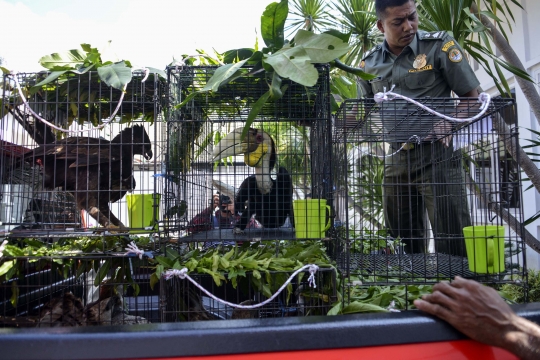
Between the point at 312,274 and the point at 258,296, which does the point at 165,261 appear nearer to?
the point at 258,296

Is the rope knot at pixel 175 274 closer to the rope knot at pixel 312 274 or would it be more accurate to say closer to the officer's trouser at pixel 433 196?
the rope knot at pixel 312 274

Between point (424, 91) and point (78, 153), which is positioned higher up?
point (424, 91)

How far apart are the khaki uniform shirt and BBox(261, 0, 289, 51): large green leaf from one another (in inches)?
45.7

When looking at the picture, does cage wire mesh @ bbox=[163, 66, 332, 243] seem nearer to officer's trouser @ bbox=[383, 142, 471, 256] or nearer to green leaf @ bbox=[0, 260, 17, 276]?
officer's trouser @ bbox=[383, 142, 471, 256]

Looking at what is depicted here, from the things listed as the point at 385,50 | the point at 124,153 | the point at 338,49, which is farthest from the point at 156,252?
the point at 385,50

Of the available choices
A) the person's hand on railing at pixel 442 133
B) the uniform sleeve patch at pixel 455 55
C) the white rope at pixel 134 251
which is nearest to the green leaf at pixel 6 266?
the white rope at pixel 134 251

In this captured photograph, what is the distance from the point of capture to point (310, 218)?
2.50 meters

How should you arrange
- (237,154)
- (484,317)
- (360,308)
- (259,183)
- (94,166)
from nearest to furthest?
(484,317)
(360,308)
(94,166)
(237,154)
(259,183)

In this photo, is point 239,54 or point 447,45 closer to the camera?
point 239,54

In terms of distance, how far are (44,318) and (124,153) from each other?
43.0 inches

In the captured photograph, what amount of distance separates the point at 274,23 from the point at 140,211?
1330mm

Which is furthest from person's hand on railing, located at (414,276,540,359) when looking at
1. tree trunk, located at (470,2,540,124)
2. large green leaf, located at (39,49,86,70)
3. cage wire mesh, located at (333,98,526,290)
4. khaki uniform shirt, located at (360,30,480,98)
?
tree trunk, located at (470,2,540,124)

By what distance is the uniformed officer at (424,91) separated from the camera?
9.46ft

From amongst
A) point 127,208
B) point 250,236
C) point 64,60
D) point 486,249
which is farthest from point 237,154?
point 486,249
